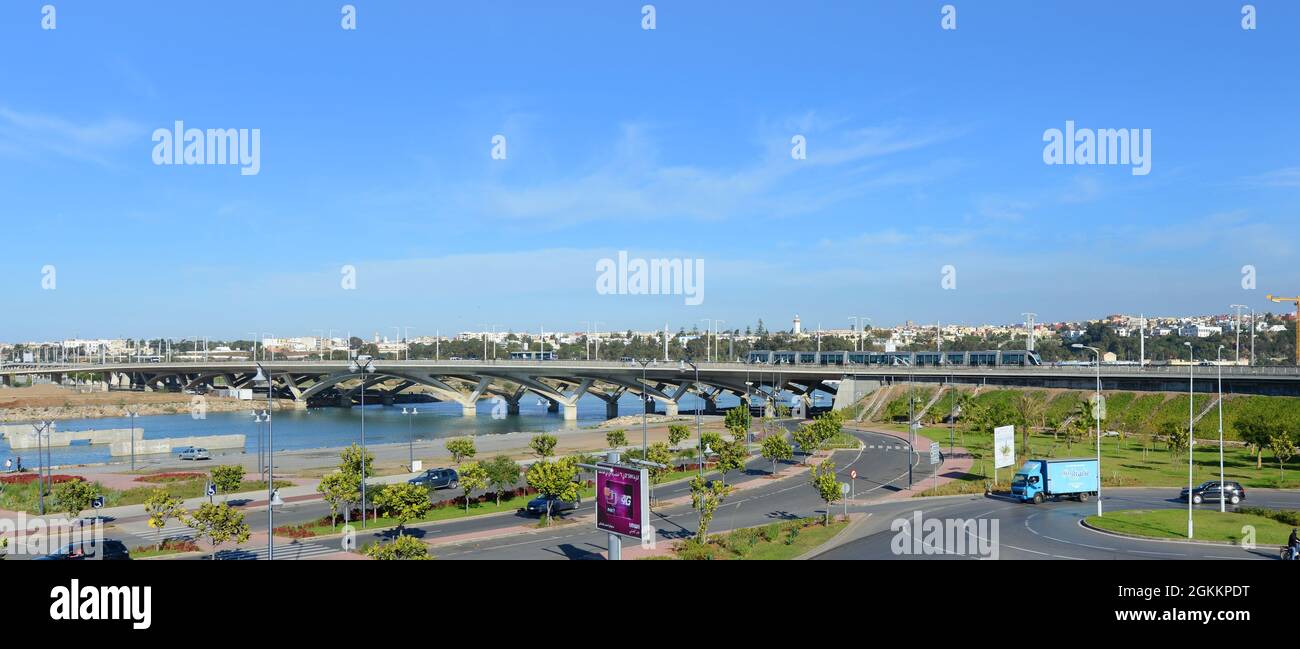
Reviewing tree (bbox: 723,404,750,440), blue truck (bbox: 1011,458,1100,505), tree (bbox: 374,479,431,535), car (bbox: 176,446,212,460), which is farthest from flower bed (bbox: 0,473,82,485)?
blue truck (bbox: 1011,458,1100,505)

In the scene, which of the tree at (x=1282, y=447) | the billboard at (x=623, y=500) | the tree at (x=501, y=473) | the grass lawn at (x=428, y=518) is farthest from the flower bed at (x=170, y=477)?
the tree at (x=1282, y=447)

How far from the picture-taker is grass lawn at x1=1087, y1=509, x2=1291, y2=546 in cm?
2823

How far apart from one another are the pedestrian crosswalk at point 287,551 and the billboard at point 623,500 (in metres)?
10.0

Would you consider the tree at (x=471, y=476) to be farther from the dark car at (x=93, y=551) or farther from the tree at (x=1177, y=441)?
the tree at (x=1177, y=441)

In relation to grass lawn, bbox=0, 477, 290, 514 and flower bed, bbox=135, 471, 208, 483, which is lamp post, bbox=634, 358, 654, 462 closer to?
grass lawn, bbox=0, 477, 290, 514

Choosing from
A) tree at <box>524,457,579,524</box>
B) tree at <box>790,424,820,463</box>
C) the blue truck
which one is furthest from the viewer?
tree at <box>790,424,820,463</box>

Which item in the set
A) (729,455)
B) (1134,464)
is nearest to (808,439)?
(729,455)

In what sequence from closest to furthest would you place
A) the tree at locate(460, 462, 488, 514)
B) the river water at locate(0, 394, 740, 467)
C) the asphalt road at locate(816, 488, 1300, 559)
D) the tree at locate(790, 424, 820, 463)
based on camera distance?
the asphalt road at locate(816, 488, 1300, 559) < the tree at locate(460, 462, 488, 514) < the tree at locate(790, 424, 820, 463) < the river water at locate(0, 394, 740, 467)

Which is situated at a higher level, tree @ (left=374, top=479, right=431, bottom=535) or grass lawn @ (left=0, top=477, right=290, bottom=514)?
tree @ (left=374, top=479, right=431, bottom=535)

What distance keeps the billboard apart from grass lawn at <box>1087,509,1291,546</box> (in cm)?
1762

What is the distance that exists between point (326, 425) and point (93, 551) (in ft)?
261
